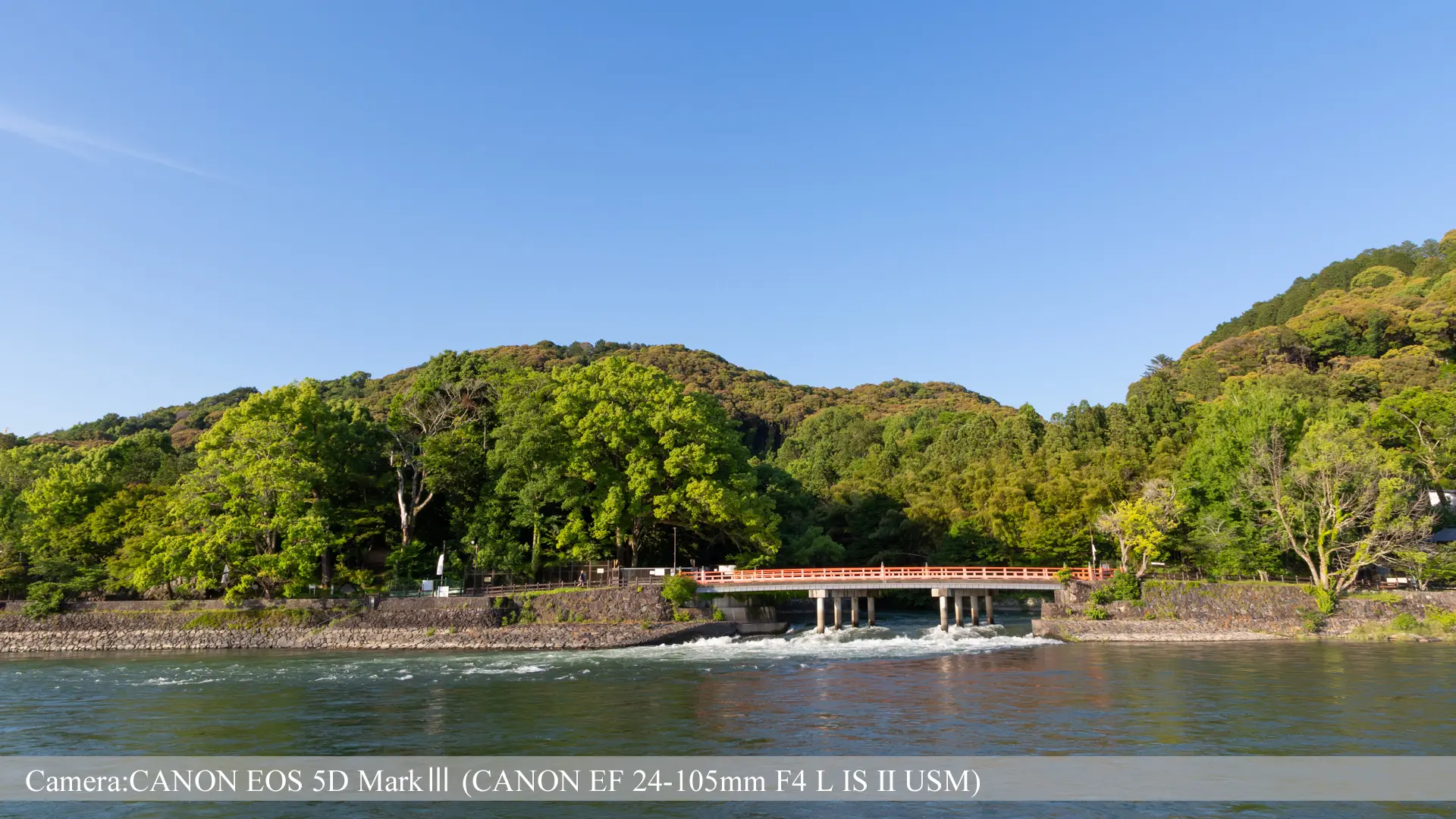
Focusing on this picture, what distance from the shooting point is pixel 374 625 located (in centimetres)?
4788

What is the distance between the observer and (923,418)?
424 feet

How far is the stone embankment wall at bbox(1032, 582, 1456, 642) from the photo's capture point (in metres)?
44.1

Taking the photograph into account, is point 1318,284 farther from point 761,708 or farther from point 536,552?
point 761,708

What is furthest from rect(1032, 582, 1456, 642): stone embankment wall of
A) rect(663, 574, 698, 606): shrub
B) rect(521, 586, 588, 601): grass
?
rect(521, 586, 588, 601): grass

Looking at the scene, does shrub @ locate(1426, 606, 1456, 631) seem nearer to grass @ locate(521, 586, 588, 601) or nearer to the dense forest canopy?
the dense forest canopy

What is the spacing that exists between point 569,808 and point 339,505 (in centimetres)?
4599

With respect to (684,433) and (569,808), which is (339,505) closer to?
(684,433)

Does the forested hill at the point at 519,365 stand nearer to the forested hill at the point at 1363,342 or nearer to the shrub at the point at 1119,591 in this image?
the forested hill at the point at 1363,342

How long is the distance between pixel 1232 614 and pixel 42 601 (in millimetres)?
65095

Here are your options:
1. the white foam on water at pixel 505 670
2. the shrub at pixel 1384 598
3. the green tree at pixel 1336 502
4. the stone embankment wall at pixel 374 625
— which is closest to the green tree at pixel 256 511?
the stone embankment wall at pixel 374 625

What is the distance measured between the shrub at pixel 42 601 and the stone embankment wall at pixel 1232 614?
55163 millimetres

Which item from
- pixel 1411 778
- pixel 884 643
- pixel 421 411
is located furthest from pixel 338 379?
pixel 1411 778
